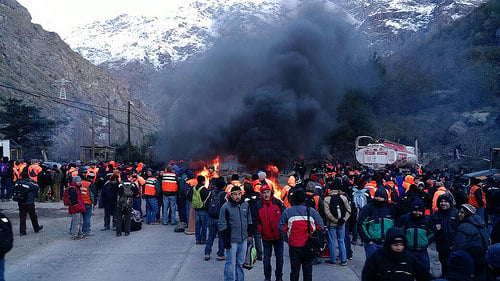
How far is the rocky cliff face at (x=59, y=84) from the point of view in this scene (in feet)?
162

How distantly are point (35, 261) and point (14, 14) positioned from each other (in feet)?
226

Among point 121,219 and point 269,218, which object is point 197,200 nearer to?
point 121,219

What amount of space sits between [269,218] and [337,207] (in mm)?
1673

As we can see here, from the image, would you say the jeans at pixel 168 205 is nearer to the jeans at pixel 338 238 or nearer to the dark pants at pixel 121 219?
the dark pants at pixel 121 219

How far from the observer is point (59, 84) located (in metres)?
58.2

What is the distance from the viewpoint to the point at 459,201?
5645 millimetres

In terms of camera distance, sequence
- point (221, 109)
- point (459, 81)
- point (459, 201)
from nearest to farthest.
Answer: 1. point (459, 201)
2. point (221, 109)
3. point (459, 81)

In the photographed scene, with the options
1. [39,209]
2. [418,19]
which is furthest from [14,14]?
[418,19]

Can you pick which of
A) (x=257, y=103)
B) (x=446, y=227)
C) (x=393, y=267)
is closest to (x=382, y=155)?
(x=257, y=103)

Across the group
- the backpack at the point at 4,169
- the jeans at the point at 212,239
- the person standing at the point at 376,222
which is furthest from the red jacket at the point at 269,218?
the backpack at the point at 4,169

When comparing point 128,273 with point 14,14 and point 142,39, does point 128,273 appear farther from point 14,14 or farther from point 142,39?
point 142,39

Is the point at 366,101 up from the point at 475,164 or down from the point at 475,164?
up

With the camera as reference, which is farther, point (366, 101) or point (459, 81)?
point (459, 81)

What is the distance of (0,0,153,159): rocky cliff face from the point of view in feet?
162
